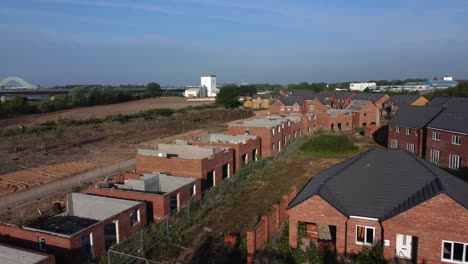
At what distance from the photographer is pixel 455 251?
1493cm

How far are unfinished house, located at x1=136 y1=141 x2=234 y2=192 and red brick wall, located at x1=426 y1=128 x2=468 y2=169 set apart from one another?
1909 centimetres

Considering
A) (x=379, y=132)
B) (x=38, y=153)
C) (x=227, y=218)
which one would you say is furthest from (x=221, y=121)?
(x=227, y=218)

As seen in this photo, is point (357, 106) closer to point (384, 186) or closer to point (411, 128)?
point (411, 128)

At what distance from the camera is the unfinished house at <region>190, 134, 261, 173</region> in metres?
31.5

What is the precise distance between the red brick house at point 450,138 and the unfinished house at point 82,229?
87.7 ft

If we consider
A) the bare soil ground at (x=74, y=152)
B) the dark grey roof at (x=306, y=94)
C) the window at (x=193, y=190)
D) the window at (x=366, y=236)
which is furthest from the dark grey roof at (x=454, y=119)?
the dark grey roof at (x=306, y=94)

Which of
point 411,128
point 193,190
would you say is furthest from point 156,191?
point 411,128

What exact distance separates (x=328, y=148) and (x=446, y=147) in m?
12.2

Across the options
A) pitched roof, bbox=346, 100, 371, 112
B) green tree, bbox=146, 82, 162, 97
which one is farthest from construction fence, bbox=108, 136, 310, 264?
green tree, bbox=146, 82, 162, 97

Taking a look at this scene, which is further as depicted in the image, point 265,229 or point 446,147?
point 446,147

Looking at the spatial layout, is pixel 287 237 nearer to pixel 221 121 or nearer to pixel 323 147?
pixel 323 147

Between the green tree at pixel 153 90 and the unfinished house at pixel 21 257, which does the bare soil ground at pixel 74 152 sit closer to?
the unfinished house at pixel 21 257

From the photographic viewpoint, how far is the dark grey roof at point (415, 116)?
3774 centimetres

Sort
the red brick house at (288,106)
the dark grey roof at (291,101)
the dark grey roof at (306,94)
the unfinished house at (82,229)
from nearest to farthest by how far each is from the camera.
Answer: the unfinished house at (82,229), the red brick house at (288,106), the dark grey roof at (291,101), the dark grey roof at (306,94)
